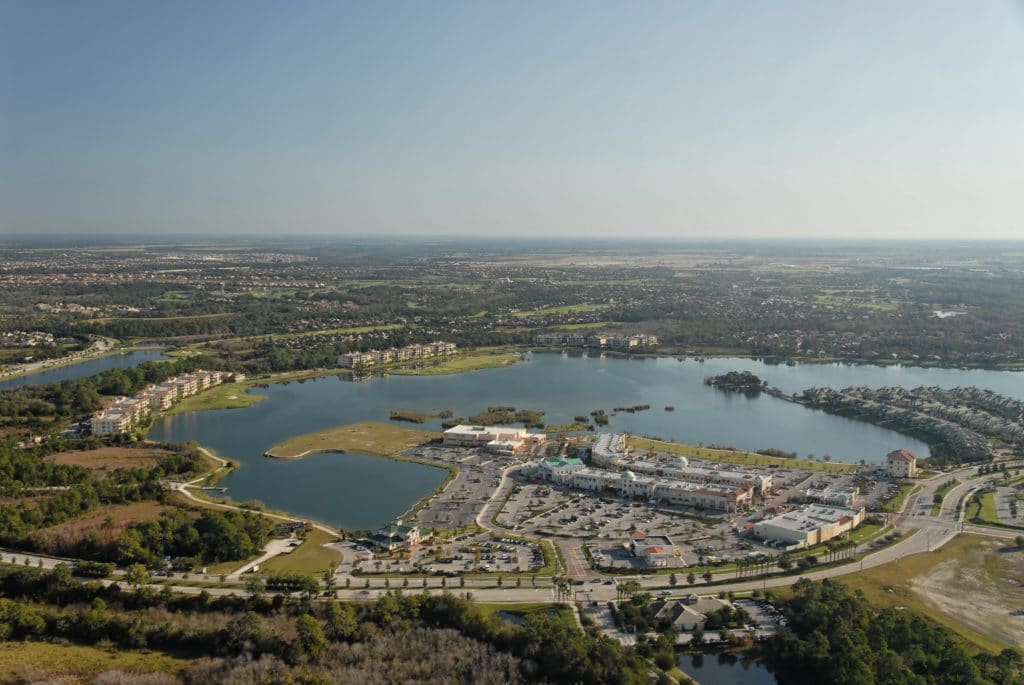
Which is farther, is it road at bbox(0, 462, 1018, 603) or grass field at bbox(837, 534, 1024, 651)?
road at bbox(0, 462, 1018, 603)

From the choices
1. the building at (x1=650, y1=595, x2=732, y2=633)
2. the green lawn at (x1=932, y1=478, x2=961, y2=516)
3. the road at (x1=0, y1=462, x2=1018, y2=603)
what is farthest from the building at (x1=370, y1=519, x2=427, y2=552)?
the green lawn at (x1=932, y1=478, x2=961, y2=516)

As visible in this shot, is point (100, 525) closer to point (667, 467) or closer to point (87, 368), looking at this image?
point (667, 467)

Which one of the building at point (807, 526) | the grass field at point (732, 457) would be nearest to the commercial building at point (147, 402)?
the grass field at point (732, 457)

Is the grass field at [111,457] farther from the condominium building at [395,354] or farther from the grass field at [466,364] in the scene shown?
the condominium building at [395,354]

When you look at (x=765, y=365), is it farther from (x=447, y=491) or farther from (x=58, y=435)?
(x=58, y=435)

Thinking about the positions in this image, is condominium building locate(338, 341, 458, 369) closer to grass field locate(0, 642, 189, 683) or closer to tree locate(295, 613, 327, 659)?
grass field locate(0, 642, 189, 683)
